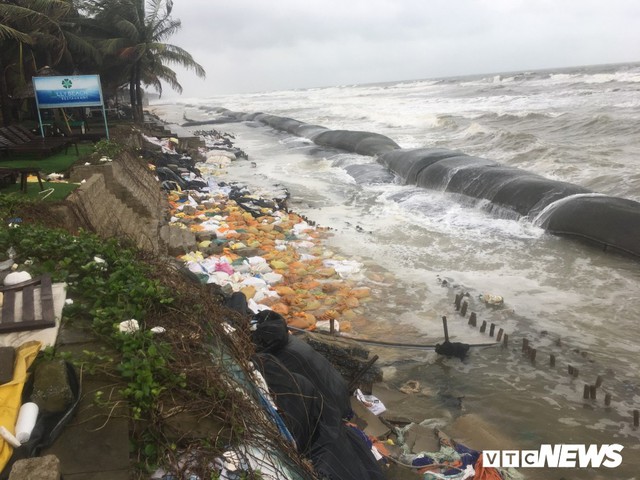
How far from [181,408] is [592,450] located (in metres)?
3.96

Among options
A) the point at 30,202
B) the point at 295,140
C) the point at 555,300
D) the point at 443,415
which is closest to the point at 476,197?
the point at 555,300

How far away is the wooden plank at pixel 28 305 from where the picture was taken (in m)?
3.23

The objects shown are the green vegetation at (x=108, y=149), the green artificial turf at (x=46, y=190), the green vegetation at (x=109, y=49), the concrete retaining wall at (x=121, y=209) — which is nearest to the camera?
the green artificial turf at (x=46, y=190)

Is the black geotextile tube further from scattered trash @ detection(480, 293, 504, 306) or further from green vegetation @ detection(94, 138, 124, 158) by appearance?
green vegetation @ detection(94, 138, 124, 158)

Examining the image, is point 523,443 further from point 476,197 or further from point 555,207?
point 476,197

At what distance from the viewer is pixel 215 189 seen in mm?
14695

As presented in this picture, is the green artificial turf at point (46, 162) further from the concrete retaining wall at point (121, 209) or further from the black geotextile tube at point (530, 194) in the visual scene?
the black geotextile tube at point (530, 194)

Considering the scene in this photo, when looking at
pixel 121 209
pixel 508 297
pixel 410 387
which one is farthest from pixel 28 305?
pixel 508 297

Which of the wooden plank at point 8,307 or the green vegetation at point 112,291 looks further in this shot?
the wooden plank at point 8,307

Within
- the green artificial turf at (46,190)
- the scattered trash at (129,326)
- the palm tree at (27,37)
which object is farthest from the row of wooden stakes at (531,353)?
the palm tree at (27,37)

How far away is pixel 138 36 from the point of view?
846 inches

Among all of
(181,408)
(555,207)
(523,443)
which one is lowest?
(523,443)

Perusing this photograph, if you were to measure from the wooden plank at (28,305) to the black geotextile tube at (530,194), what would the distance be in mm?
9952

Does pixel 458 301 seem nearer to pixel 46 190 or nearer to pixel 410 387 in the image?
pixel 410 387
